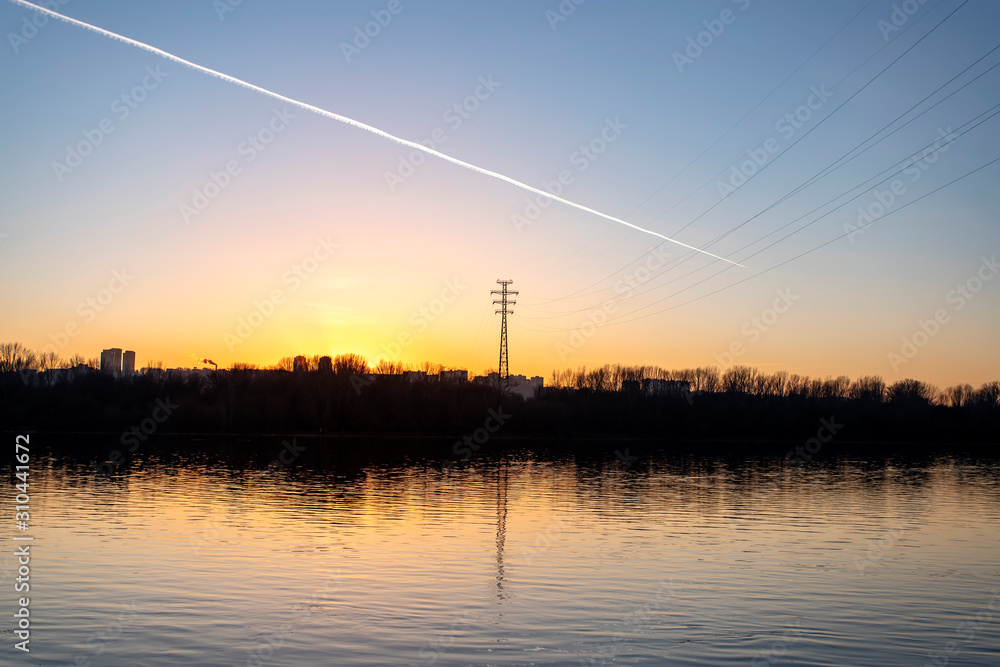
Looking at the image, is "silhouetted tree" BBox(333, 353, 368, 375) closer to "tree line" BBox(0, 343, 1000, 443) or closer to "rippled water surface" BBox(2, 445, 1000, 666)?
"tree line" BBox(0, 343, 1000, 443)

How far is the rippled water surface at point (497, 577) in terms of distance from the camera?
1510 cm

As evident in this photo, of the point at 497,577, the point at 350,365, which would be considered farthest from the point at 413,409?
the point at 497,577

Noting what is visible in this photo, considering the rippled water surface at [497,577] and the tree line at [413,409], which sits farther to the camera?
the tree line at [413,409]

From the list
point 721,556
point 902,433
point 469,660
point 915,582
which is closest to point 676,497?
point 721,556

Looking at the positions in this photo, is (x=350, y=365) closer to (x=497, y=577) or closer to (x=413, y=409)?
(x=413, y=409)

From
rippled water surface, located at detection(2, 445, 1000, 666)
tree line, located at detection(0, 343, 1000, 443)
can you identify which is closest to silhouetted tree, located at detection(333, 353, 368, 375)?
tree line, located at detection(0, 343, 1000, 443)

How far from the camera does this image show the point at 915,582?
75.3 feet

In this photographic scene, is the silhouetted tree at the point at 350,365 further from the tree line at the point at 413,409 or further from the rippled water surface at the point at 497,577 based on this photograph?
the rippled water surface at the point at 497,577

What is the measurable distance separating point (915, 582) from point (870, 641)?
7991 millimetres

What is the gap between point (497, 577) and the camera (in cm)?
2158

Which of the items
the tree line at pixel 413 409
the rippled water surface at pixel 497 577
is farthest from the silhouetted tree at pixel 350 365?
the rippled water surface at pixel 497 577

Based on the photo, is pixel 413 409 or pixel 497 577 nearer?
pixel 497 577

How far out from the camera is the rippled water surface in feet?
49.5

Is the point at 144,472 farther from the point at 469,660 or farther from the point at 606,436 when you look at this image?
the point at 606,436
